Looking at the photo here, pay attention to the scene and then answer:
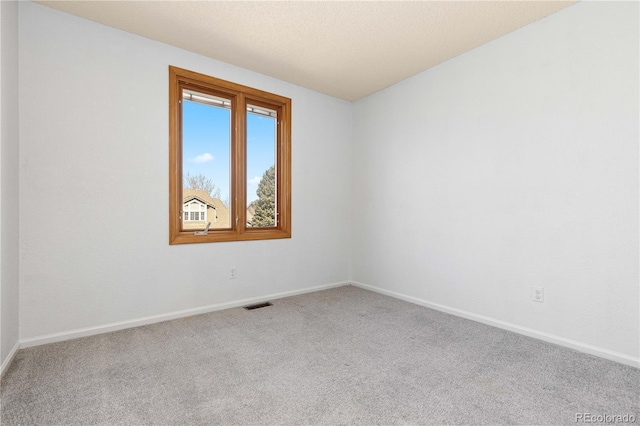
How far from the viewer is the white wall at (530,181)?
2.10m

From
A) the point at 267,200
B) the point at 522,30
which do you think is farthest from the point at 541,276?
the point at 267,200

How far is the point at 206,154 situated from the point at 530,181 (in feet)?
9.71

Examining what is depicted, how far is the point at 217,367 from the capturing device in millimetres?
1994

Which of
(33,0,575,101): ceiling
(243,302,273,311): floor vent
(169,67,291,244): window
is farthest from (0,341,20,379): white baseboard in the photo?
(33,0,575,101): ceiling

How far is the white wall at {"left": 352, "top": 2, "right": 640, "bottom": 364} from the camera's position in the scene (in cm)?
210

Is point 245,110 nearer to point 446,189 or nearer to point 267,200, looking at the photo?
point 267,200

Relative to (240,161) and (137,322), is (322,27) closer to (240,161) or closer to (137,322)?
(240,161)

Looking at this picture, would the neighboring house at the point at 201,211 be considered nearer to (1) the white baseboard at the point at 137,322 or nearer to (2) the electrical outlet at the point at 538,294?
(1) the white baseboard at the point at 137,322

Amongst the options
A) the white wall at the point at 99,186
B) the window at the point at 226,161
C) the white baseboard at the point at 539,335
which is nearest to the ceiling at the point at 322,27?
the white wall at the point at 99,186

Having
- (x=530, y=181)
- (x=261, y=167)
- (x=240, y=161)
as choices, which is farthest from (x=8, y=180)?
(x=530, y=181)

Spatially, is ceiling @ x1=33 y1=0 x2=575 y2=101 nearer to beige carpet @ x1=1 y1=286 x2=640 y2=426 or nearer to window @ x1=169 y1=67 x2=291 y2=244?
window @ x1=169 y1=67 x2=291 y2=244

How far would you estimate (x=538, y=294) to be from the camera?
2475 millimetres

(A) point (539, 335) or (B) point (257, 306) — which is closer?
(A) point (539, 335)

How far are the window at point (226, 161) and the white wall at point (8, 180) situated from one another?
103 centimetres
